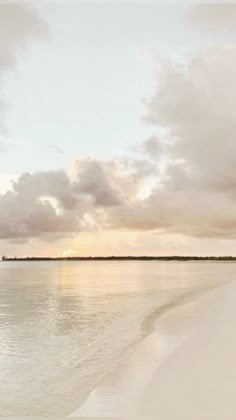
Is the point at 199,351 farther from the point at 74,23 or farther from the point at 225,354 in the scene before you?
the point at 74,23

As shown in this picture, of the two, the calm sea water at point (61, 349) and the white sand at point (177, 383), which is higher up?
the white sand at point (177, 383)

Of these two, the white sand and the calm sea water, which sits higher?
the white sand

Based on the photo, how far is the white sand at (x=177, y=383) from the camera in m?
5.76

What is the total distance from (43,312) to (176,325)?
8880mm

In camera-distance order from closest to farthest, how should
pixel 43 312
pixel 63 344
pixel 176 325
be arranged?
pixel 63 344
pixel 176 325
pixel 43 312

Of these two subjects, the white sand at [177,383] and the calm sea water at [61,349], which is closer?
the white sand at [177,383]

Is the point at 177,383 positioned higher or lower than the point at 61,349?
higher

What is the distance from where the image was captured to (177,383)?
6953mm

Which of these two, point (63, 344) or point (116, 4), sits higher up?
point (116, 4)

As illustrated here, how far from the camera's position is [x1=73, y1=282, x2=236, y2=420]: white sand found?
5.76 metres

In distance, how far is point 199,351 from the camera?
901 centimetres

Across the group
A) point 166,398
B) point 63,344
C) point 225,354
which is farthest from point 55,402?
point 63,344

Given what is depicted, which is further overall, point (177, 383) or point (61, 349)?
point (61, 349)

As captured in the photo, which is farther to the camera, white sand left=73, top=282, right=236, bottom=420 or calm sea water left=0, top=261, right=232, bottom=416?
calm sea water left=0, top=261, right=232, bottom=416
